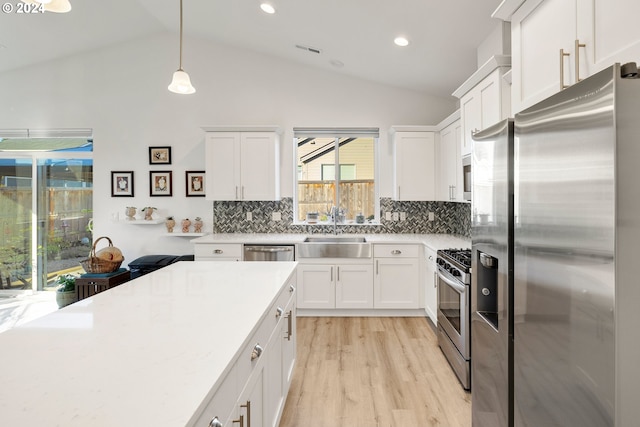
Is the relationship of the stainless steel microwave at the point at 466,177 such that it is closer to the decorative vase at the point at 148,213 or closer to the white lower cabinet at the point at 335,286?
the white lower cabinet at the point at 335,286

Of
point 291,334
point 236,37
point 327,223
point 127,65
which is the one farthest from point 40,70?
point 291,334

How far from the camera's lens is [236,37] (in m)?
4.25

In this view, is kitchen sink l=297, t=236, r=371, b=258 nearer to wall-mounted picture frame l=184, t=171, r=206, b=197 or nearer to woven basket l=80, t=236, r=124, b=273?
wall-mounted picture frame l=184, t=171, r=206, b=197

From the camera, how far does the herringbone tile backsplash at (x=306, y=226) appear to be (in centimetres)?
454

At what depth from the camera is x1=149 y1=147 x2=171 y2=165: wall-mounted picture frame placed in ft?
15.3

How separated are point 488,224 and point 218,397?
137 centimetres

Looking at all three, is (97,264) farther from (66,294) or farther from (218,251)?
(218,251)

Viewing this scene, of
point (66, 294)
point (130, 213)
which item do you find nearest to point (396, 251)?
point (130, 213)

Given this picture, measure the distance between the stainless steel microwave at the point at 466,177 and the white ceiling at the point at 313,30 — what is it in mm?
988

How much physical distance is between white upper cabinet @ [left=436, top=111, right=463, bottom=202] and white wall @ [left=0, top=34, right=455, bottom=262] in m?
0.66

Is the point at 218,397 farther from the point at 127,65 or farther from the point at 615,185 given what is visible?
the point at 127,65

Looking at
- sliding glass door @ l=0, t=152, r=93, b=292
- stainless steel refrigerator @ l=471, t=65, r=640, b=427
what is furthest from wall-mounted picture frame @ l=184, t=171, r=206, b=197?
stainless steel refrigerator @ l=471, t=65, r=640, b=427

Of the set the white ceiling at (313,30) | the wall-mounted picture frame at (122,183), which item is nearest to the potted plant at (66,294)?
the wall-mounted picture frame at (122,183)

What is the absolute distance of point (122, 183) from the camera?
4691 mm
